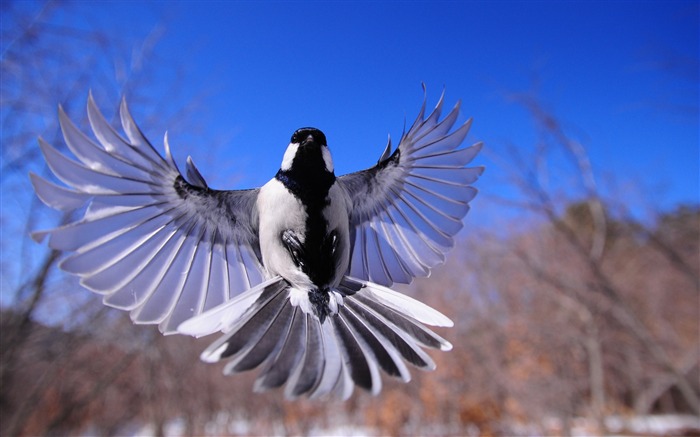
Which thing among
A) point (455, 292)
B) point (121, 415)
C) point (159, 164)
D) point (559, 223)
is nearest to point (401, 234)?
point (159, 164)

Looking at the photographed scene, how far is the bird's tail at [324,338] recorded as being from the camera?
0.90m

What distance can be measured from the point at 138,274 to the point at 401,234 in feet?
2.43

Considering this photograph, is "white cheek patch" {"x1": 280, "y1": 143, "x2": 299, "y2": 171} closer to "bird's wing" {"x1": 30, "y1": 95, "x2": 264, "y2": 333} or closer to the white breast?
the white breast

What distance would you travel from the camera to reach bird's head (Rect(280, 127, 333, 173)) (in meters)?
0.83

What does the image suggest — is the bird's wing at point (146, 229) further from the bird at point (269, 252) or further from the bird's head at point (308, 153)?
the bird's head at point (308, 153)

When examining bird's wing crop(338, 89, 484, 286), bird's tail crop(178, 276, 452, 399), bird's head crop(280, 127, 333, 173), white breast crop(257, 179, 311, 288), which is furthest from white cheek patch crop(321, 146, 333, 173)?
bird's wing crop(338, 89, 484, 286)

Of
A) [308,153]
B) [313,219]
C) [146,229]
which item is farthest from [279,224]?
[146,229]

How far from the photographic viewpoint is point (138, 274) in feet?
3.72

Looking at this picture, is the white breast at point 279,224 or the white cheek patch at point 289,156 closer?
the white cheek patch at point 289,156

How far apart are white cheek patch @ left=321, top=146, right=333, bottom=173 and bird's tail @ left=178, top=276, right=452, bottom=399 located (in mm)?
283

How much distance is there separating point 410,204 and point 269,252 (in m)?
0.63

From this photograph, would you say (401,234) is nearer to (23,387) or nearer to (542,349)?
(23,387)

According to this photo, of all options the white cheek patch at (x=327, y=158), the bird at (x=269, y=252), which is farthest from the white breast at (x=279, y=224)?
→ the white cheek patch at (x=327, y=158)

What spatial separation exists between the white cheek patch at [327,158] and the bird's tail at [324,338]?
0.28 meters
